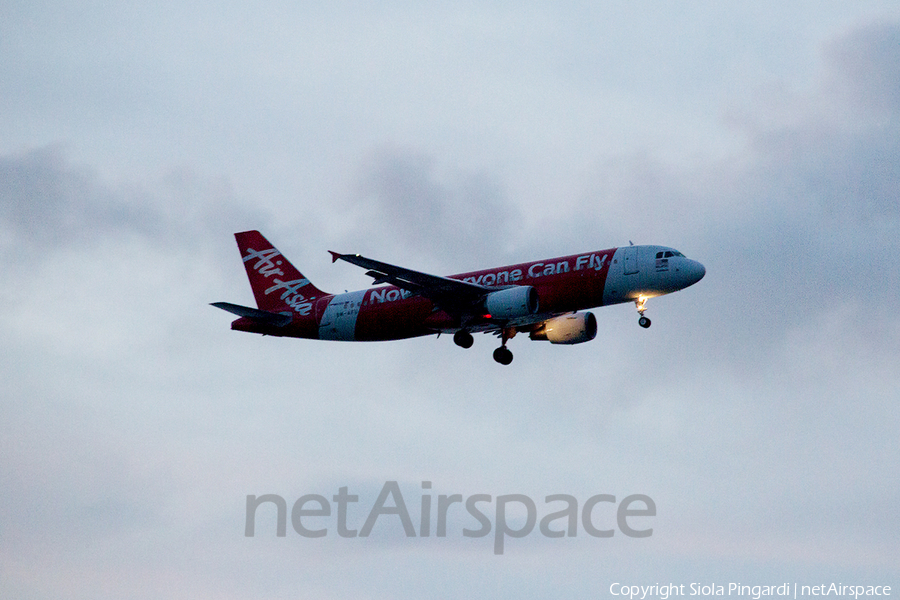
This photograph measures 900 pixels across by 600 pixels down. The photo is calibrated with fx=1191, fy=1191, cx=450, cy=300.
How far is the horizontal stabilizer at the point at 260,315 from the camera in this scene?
67.8 metres

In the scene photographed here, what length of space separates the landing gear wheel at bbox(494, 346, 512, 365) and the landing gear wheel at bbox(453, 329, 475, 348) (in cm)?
242

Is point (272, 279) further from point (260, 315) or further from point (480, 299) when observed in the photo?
point (480, 299)

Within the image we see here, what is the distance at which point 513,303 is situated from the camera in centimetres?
6184

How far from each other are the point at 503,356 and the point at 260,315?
47.4 ft

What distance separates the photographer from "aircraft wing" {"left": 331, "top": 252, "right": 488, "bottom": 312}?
60812 mm

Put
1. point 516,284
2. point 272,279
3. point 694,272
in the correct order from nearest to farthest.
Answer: point 694,272 → point 516,284 → point 272,279

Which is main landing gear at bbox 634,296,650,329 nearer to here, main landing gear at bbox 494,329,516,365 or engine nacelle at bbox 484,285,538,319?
engine nacelle at bbox 484,285,538,319

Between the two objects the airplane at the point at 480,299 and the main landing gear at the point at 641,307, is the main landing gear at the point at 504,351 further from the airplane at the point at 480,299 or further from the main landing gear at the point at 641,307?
the main landing gear at the point at 641,307

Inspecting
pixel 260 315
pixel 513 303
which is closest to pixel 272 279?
pixel 260 315

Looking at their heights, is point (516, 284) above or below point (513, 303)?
above

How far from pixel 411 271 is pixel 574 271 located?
28.1ft

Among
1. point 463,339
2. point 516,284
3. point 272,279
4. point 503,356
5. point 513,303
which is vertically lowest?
point 503,356

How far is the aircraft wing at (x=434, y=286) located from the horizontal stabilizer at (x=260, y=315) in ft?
32.6

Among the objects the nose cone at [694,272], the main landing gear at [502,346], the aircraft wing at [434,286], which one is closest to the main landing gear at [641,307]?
the nose cone at [694,272]
